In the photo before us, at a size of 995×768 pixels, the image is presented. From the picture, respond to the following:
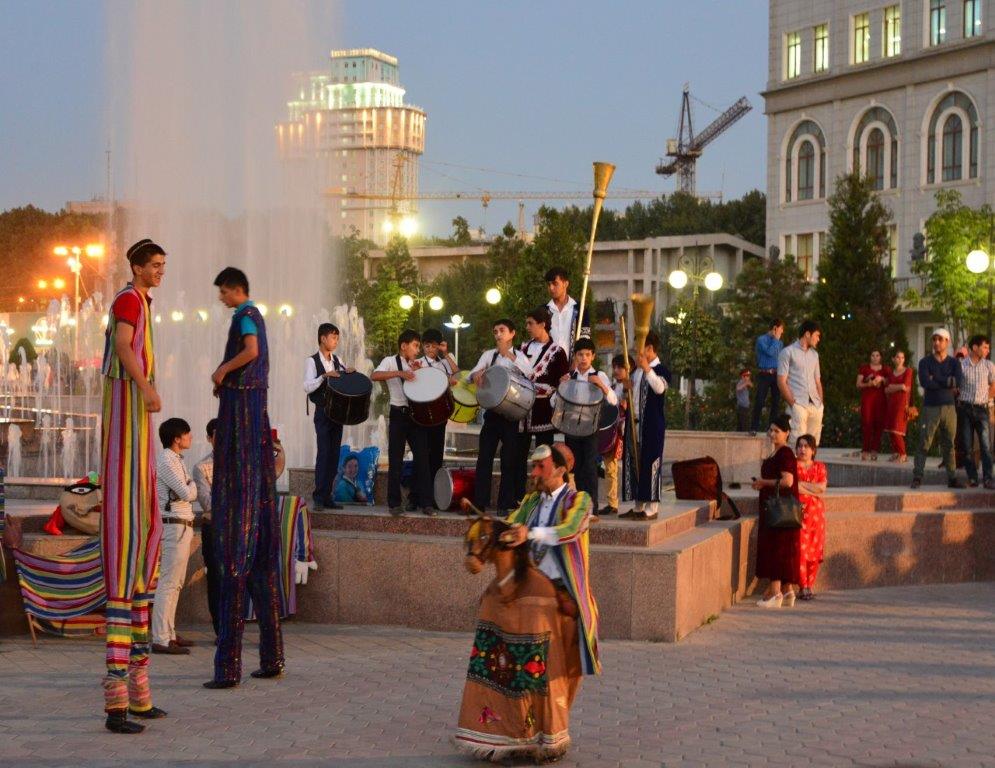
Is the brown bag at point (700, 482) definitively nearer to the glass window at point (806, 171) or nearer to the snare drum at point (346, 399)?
the snare drum at point (346, 399)

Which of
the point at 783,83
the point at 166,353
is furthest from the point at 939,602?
the point at 783,83

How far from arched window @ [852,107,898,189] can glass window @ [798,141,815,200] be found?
2501 millimetres

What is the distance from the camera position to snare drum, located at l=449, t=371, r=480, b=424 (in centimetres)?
1240

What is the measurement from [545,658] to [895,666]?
3988 millimetres

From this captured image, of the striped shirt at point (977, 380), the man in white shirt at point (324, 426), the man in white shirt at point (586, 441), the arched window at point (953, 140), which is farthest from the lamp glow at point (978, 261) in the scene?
the arched window at point (953, 140)

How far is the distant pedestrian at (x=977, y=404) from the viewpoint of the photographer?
57.3ft

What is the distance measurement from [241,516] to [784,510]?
19.8ft

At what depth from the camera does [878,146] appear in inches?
2454

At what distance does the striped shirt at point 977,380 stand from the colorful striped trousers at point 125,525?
11.5 metres

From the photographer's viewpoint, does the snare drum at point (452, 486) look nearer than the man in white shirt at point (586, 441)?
No

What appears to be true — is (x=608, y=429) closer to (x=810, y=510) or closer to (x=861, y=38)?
(x=810, y=510)

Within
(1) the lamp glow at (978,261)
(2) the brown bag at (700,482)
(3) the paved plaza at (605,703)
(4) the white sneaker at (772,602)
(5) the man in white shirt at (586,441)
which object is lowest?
(3) the paved plaza at (605,703)

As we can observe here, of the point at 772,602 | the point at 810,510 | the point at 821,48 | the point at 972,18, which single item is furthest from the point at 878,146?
the point at 772,602

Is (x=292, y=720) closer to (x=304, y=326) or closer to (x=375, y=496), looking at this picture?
(x=375, y=496)
